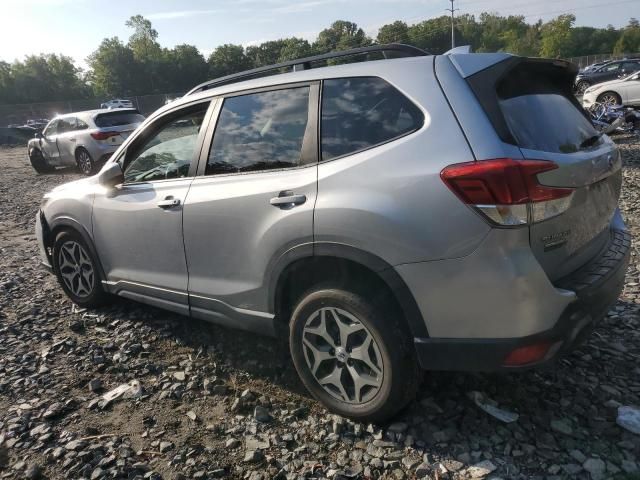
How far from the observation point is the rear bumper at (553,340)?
7.45 feet

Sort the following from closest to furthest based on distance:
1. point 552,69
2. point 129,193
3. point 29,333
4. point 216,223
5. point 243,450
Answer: point 243,450, point 552,69, point 216,223, point 129,193, point 29,333

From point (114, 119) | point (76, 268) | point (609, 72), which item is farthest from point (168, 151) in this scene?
point (609, 72)

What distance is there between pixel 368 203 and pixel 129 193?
2.17 meters

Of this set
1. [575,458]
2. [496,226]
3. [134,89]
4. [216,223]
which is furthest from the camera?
[134,89]

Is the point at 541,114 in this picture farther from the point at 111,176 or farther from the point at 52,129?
the point at 52,129

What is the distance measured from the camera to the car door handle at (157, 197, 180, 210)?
11.1 ft

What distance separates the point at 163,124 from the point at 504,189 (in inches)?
102

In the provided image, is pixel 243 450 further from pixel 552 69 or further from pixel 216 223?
pixel 552 69

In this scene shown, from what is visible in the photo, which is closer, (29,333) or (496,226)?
(496,226)

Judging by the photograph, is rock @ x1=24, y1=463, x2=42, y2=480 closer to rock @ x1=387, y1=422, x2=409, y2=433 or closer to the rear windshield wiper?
rock @ x1=387, y1=422, x2=409, y2=433

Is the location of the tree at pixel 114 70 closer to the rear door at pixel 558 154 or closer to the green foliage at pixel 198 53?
the green foliage at pixel 198 53

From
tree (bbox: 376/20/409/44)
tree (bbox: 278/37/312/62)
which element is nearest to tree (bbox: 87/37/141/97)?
tree (bbox: 278/37/312/62)

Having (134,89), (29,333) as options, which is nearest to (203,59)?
(134,89)

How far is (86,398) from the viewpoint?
331 cm
